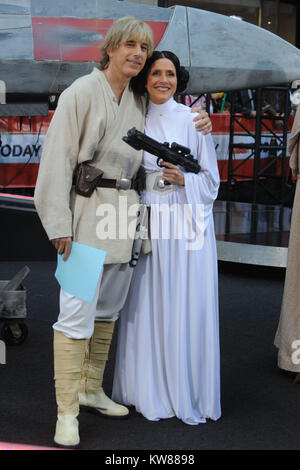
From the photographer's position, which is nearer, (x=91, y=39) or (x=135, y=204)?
(x=135, y=204)

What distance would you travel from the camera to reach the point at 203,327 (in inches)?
99.7

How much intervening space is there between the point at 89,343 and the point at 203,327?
47cm

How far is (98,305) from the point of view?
249cm

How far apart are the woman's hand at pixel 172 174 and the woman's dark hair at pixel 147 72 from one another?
1.02 ft

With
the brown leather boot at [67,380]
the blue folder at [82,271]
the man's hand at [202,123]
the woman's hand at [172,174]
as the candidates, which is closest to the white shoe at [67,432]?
the brown leather boot at [67,380]

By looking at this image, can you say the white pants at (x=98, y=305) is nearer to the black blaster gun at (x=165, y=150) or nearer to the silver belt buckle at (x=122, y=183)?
the silver belt buckle at (x=122, y=183)

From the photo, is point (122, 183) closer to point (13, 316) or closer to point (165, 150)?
point (165, 150)

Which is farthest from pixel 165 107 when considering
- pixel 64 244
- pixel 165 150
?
pixel 64 244

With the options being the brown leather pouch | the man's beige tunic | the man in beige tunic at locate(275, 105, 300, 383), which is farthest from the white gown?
the man in beige tunic at locate(275, 105, 300, 383)

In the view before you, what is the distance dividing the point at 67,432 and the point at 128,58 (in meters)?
1.35
